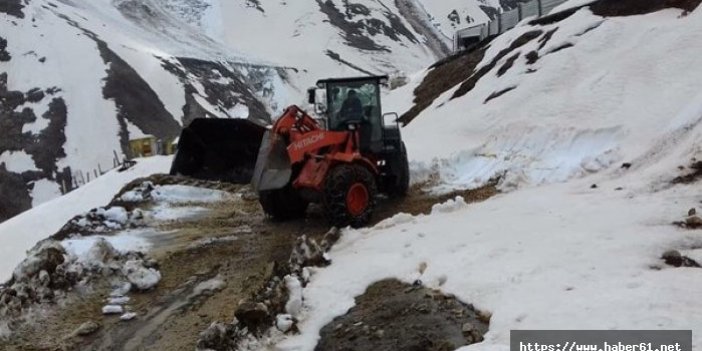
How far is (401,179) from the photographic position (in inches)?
502

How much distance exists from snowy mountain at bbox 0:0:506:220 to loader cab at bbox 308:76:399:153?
3339 centimetres

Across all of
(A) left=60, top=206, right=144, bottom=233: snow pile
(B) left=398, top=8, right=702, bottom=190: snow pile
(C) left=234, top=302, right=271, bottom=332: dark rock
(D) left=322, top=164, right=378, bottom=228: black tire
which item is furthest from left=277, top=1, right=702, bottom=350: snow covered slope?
(A) left=60, top=206, right=144, bottom=233: snow pile

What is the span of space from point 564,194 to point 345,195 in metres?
3.21

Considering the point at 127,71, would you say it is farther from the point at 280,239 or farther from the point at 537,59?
the point at 280,239

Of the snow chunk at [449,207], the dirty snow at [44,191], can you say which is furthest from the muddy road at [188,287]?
the dirty snow at [44,191]

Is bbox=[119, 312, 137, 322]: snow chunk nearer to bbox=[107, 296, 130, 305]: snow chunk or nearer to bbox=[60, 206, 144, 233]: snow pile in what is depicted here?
bbox=[107, 296, 130, 305]: snow chunk

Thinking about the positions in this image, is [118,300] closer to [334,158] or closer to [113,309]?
[113,309]

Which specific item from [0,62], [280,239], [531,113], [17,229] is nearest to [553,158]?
[531,113]

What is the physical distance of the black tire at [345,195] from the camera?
10.2 m

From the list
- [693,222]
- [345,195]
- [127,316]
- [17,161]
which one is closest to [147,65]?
[17,161]

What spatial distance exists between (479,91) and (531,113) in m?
4.11

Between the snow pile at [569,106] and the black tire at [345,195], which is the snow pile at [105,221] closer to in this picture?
the black tire at [345,195]

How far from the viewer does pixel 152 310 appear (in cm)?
729

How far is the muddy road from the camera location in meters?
6.62
